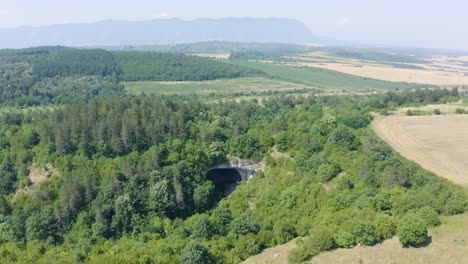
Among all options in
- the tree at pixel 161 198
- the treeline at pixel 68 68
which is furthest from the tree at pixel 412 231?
the treeline at pixel 68 68

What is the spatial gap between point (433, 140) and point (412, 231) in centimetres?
3869

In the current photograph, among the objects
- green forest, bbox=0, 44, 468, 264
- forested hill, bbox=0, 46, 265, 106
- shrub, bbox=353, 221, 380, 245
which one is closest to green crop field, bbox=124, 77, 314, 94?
forested hill, bbox=0, 46, 265, 106

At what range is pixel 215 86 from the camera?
6816 inches

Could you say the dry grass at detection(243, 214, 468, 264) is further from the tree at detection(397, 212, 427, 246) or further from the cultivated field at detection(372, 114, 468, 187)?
the cultivated field at detection(372, 114, 468, 187)

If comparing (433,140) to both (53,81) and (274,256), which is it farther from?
(53,81)

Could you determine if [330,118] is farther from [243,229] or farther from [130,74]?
[130,74]

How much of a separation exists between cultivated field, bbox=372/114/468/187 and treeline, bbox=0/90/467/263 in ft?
11.2

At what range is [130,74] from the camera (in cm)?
19088

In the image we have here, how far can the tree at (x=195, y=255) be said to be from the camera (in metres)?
41.4

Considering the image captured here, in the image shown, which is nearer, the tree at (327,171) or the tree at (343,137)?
the tree at (327,171)

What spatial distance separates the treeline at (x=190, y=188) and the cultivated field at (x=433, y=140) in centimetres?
340

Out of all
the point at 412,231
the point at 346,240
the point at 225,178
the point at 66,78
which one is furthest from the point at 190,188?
the point at 66,78

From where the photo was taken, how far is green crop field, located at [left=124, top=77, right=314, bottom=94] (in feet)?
530

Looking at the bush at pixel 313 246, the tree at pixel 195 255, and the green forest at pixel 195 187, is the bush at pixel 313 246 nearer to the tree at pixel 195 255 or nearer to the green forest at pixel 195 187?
the green forest at pixel 195 187
